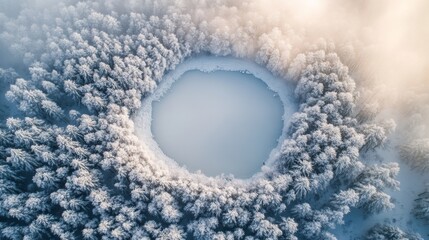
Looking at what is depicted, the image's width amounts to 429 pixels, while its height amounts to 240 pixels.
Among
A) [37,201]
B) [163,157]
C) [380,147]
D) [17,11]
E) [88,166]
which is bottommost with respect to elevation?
[37,201]

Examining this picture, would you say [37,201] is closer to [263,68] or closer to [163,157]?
[163,157]

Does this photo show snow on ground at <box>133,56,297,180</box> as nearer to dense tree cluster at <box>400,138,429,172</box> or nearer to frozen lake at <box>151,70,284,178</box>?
frozen lake at <box>151,70,284,178</box>

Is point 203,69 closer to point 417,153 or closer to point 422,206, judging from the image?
point 417,153

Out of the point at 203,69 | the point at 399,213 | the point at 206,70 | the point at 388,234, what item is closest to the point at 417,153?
the point at 399,213

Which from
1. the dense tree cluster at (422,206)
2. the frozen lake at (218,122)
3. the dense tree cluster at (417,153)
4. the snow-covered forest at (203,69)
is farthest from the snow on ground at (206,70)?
the dense tree cluster at (422,206)

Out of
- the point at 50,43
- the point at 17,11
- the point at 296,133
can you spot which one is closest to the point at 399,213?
the point at 296,133

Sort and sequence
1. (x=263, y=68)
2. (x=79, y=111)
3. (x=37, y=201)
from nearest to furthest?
1. (x=37, y=201)
2. (x=79, y=111)
3. (x=263, y=68)
